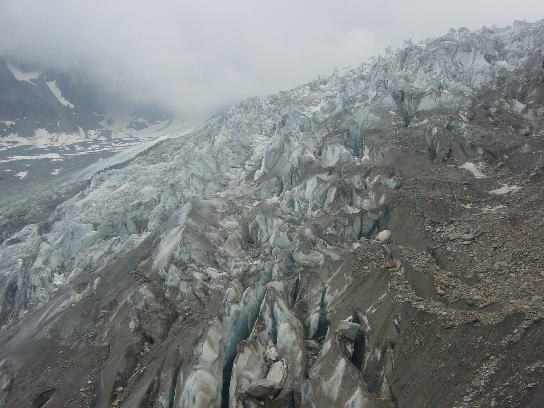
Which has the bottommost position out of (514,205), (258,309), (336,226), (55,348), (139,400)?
(55,348)

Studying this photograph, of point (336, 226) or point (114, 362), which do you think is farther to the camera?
point (336, 226)

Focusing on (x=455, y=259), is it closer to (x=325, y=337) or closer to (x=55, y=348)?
(x=325, y=337)

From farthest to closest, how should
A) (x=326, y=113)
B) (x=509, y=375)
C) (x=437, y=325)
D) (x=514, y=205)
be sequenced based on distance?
(x=326, y=113)
(x=514, y=205)
(x=437, y=325)
(x=509, y=375)

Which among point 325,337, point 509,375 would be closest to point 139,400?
point 325,337

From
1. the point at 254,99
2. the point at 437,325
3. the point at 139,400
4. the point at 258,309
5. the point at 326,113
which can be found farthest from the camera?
the point at 254,99

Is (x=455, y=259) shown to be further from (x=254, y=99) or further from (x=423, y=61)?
(x=254, y=99)

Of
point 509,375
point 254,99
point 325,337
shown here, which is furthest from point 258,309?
point 254,99

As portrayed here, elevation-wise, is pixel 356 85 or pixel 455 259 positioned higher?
pixel 356 85
